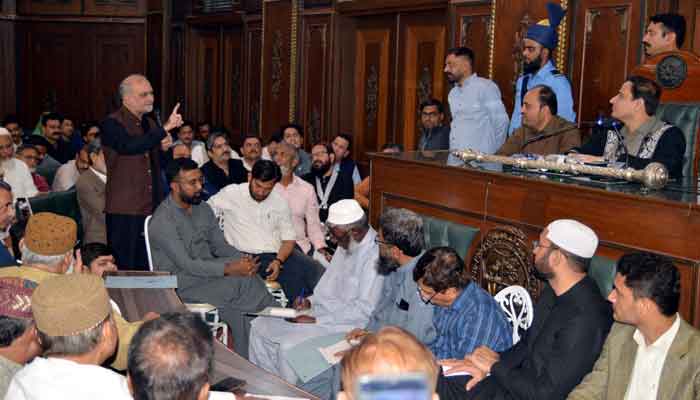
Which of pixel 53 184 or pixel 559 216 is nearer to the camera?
pixel 559 216

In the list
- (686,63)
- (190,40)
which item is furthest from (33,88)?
(686,63)

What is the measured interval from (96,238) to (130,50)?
7649mm

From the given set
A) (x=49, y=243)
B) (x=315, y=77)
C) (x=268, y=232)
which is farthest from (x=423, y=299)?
(x=315, y=77)

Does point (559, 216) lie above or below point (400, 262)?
above

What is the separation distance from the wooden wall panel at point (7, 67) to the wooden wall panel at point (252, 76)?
4.68 meters

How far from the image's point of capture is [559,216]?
11.6ft

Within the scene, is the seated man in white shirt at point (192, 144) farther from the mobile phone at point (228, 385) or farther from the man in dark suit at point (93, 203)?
the mobile phone at point (228, 385)

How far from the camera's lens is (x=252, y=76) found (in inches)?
402

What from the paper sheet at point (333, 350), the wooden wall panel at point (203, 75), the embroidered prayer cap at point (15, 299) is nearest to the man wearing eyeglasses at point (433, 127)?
the paper sheet at point (333, 350)

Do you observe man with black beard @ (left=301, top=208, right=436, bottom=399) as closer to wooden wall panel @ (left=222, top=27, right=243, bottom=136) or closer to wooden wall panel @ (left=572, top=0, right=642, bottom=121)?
wooden wall panel @ (left=572, top=0, right=642, bottom=121)

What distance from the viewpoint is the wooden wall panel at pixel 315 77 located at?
8.63m

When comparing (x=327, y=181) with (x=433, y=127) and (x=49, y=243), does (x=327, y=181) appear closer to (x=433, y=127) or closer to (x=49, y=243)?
(x=433, y=127)

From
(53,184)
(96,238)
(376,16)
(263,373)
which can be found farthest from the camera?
(376,16)

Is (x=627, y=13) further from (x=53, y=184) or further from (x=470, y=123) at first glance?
(x=53, y=184)
